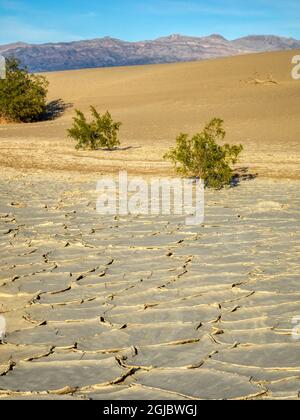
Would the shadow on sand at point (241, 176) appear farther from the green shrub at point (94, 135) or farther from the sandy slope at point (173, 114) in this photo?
the green shrub at point (94, 135)

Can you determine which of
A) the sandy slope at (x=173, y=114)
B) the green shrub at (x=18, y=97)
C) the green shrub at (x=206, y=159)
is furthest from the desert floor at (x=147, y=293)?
the green shrub at (x=18, y=97)

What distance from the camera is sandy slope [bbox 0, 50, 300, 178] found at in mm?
11242

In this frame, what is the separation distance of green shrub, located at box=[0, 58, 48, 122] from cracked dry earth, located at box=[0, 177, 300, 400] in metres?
17.0

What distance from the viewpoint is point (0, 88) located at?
22.8 m

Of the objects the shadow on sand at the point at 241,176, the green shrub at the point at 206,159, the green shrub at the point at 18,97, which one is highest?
the green shrub at the point at 18,97

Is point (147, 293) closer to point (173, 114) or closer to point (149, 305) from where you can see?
point (149, 305)

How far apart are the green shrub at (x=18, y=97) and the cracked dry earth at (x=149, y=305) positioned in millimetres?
17013

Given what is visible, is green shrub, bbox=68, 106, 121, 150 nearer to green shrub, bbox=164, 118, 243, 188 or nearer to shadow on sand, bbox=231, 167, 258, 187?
shadow on sand, bbox=231, 167, 258, 187

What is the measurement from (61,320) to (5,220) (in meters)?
2.96

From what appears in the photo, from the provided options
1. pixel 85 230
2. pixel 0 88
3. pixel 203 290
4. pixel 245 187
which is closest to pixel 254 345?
pixel 203 290

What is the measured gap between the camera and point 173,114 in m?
21.4

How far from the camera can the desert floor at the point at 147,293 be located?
2.58 meters

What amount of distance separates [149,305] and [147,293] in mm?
236
